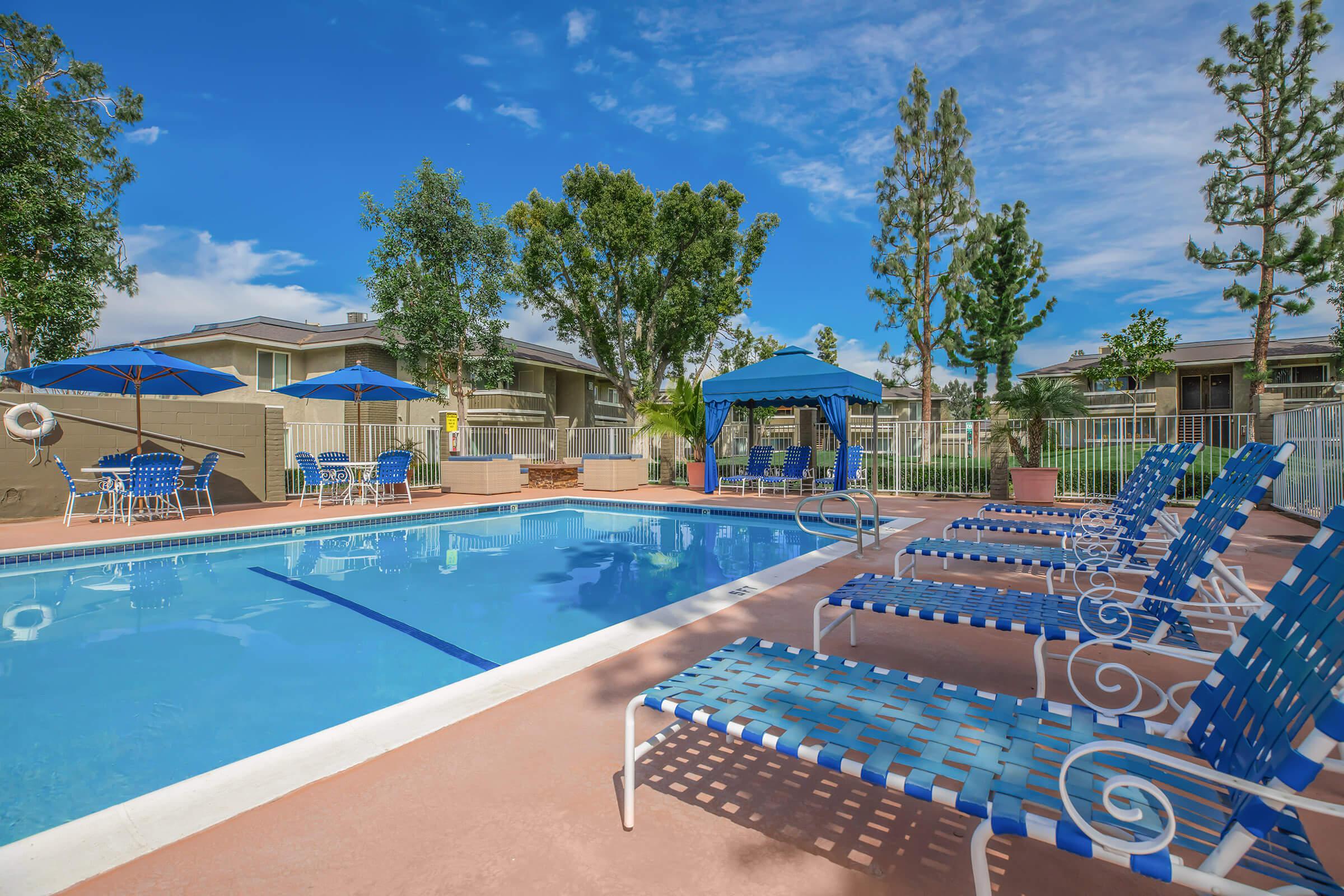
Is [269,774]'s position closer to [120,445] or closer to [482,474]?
[482,474]

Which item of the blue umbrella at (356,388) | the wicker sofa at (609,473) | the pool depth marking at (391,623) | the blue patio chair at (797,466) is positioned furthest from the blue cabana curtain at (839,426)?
the pool depth marking at (391,623)

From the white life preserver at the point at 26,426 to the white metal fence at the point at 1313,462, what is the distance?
1800 centimetres

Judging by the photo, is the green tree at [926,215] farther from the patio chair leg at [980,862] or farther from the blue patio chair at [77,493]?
the patio chair leg at [980,862]

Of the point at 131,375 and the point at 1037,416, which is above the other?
the point at 131,375

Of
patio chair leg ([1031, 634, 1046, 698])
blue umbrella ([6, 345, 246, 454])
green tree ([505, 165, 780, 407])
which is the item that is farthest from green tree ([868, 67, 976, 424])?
patio chair leg ([1031, 634, 1046, 698])

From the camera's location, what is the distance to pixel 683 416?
1522 centimetres

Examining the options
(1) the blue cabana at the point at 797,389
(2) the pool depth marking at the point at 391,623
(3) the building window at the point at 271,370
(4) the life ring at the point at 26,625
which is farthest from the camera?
(3) the building window at the point at 271,370

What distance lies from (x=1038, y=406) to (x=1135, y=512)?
6.61 metres

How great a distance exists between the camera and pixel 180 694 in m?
3.50

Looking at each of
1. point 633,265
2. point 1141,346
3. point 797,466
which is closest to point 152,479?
point 797,466

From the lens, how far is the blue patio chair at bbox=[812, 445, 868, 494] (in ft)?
Result: 44.7

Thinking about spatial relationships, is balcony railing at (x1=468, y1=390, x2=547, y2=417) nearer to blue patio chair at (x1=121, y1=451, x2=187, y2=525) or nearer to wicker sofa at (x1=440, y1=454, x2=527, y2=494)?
wicker sofa at (x1=440, y1=454, x2=527, y2=494)

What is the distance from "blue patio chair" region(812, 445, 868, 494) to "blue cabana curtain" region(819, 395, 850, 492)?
1.26 metres

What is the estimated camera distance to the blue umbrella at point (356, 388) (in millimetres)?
11977
